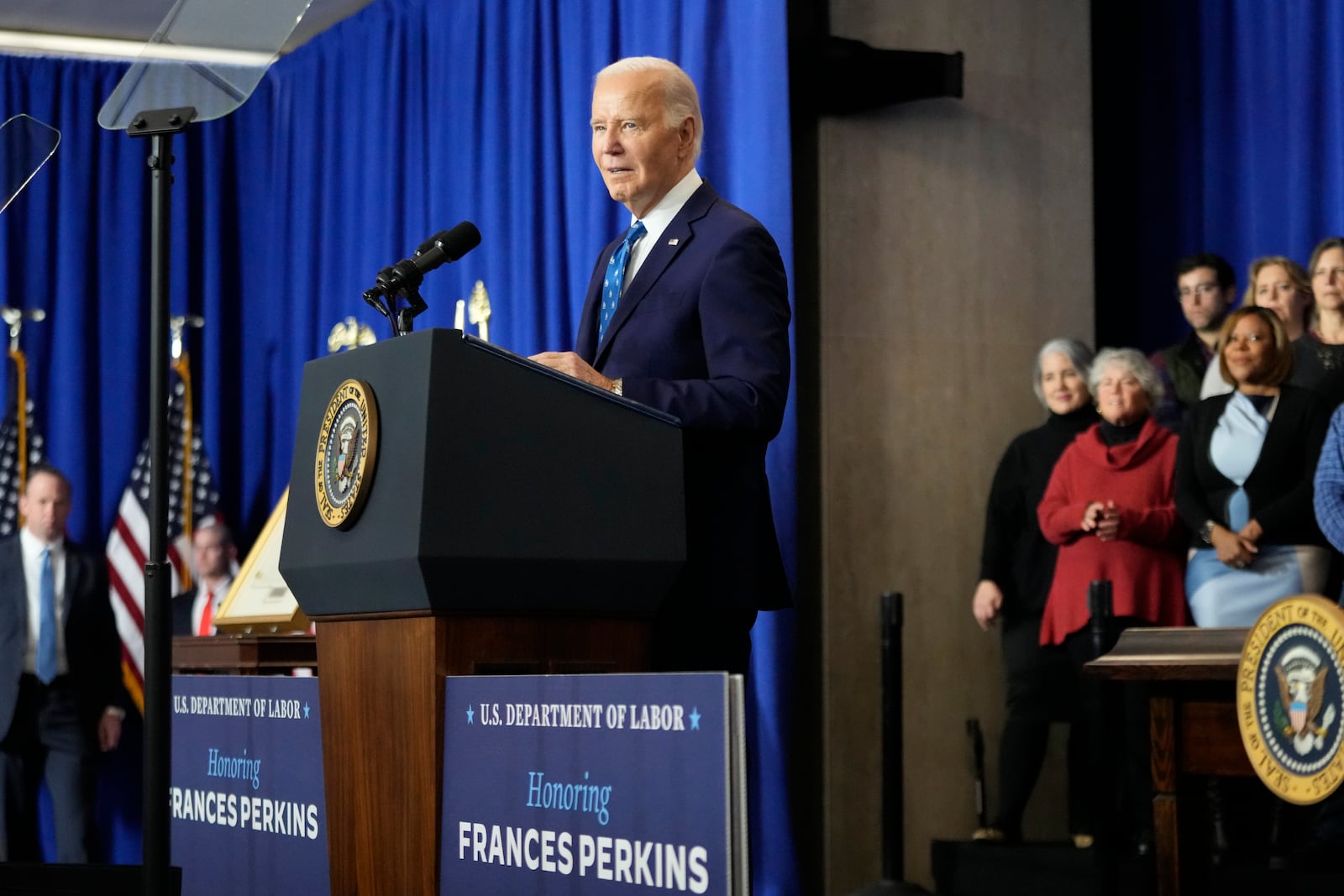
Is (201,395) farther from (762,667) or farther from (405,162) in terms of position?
(762,667)

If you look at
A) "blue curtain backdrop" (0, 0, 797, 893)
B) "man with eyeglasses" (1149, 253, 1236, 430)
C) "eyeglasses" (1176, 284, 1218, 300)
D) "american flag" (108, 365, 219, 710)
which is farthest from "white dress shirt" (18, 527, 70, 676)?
"eyeglasses" (1176, 284, 1218, 300)

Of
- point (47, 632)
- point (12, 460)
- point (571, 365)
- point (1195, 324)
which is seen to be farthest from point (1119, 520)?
point (12, 460)

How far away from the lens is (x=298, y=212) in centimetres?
739

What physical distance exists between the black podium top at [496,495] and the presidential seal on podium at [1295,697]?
0.92 m

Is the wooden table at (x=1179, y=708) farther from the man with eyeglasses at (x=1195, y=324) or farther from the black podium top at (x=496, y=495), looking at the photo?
the man with eyeglasses at (x=1195, y=324)

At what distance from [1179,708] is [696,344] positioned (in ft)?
3.34

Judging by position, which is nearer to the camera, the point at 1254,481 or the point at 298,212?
the point at 1254,481

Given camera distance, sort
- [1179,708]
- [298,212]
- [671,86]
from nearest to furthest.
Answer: [671,86] < [1179,708] < [298,212]

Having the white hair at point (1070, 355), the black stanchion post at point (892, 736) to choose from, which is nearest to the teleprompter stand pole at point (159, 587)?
the black stanchion post at point (892, 736)

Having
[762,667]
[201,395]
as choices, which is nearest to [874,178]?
[762,667]

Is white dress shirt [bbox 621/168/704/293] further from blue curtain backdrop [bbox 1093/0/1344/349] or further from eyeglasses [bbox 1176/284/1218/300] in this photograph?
blue curtain backdrop [bbox 1093/0/1344/349]

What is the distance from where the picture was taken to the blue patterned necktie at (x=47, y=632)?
6.31 m

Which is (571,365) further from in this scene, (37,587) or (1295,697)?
(37,587)

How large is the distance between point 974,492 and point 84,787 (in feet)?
12.1
